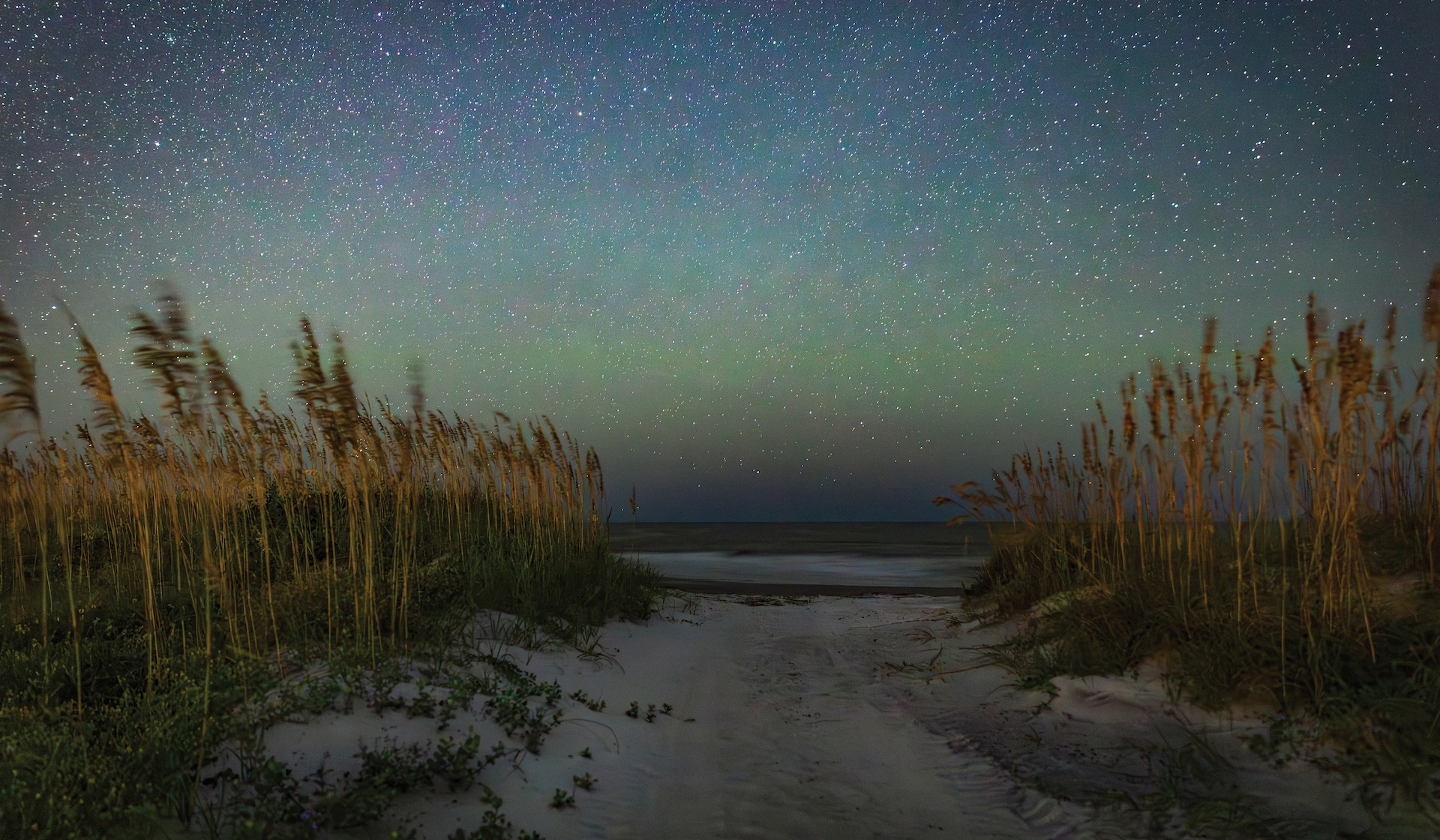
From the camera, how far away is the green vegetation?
3008 mm

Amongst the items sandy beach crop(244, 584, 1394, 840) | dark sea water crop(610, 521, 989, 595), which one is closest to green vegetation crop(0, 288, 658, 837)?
sandy beach crop(244, 584, 1394, 840)

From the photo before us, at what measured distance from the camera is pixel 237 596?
506 centimetres

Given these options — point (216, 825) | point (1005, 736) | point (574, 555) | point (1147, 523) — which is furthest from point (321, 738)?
point (1147, 523)

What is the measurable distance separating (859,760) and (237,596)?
437 centimetres

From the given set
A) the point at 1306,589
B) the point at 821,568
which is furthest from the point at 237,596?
the point at 821,568

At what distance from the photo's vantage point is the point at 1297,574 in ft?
15.2

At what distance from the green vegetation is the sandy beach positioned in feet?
0.85

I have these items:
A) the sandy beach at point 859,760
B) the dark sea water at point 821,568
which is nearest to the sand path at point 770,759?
the sandy beach at point 859,760

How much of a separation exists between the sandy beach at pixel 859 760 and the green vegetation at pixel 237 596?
0.85ft

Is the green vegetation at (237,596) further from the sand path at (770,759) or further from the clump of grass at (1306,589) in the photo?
the clump of grass at (1306,589)

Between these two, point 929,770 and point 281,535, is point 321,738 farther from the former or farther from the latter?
point 281,535

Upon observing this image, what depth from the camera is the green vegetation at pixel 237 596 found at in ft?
9.87

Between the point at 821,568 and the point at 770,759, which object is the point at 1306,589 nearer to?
the point at 770,759

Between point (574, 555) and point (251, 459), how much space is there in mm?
3425
